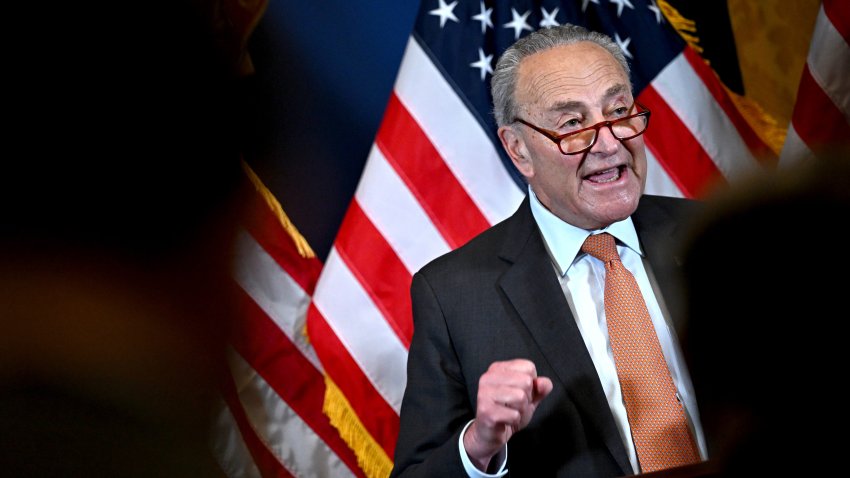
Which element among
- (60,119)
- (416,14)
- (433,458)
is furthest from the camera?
(416,14)

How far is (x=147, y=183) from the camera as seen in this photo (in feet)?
1.90

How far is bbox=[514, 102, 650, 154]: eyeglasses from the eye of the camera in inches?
80.2

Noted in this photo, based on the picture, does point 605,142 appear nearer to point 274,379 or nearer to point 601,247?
point 601,247

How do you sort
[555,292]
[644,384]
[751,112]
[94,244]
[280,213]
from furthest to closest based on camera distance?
[751,112] → [280,213] → [555,292] → [644,384] → [94,244]

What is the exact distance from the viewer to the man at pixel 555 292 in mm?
1862

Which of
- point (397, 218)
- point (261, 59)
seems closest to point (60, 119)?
point (397, 218)

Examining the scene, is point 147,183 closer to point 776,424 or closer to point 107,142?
point 107,142

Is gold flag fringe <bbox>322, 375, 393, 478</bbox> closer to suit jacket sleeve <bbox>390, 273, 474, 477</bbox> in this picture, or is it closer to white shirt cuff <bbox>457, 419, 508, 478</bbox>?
suit jacket sleeve <bbox>390, 273, 474, 477</bbox>

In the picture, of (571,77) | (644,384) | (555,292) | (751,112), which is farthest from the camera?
(751,112)

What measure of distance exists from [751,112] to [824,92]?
227 mm

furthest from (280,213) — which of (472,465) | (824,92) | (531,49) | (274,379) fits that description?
(824,92)

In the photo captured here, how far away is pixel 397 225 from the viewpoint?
2.69m

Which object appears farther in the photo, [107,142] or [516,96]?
[516,96]

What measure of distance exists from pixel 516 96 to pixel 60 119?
172cm
